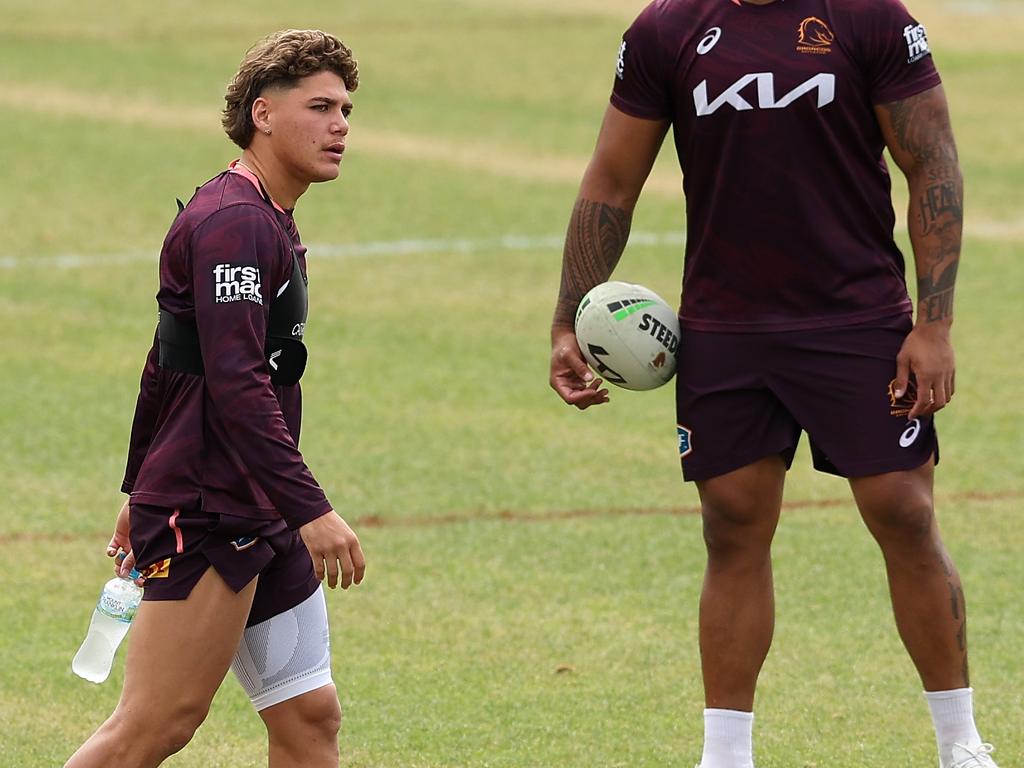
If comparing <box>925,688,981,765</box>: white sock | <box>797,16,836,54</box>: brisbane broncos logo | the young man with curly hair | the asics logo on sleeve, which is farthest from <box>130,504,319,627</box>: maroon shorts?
<box>925,688,981,765</box>: white sock

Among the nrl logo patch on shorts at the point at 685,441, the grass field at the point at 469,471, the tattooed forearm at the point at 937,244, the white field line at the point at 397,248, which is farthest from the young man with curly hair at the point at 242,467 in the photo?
the white field line at the point at 397,248

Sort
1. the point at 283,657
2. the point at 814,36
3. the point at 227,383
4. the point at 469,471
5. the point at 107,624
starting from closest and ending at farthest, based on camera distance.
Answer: the point at 227,383 < the point at 283,657 < the point at 814,36 < the point at 107,624 < the point at 469,471

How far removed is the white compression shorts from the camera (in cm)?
498

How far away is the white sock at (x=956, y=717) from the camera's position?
5.64 m

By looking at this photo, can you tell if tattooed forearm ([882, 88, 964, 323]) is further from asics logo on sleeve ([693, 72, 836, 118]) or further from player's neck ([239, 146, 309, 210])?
player's neck ([239, 146, 309, 210])

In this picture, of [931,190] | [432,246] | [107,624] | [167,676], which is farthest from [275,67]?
[432,246]

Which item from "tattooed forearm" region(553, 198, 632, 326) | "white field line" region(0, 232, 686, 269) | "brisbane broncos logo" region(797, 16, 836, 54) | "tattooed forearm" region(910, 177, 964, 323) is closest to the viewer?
"brisbane broncos logo" region(797, 16, 836, 54)

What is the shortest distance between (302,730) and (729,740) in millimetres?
1361

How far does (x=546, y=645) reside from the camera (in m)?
7.28

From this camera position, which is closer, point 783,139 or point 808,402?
point 783,139

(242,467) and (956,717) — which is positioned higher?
(242,467)

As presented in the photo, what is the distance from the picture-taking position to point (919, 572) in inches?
220

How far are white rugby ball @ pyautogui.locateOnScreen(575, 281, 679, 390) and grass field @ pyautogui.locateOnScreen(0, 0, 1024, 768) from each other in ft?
4.05

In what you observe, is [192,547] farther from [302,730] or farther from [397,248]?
[397,248]
